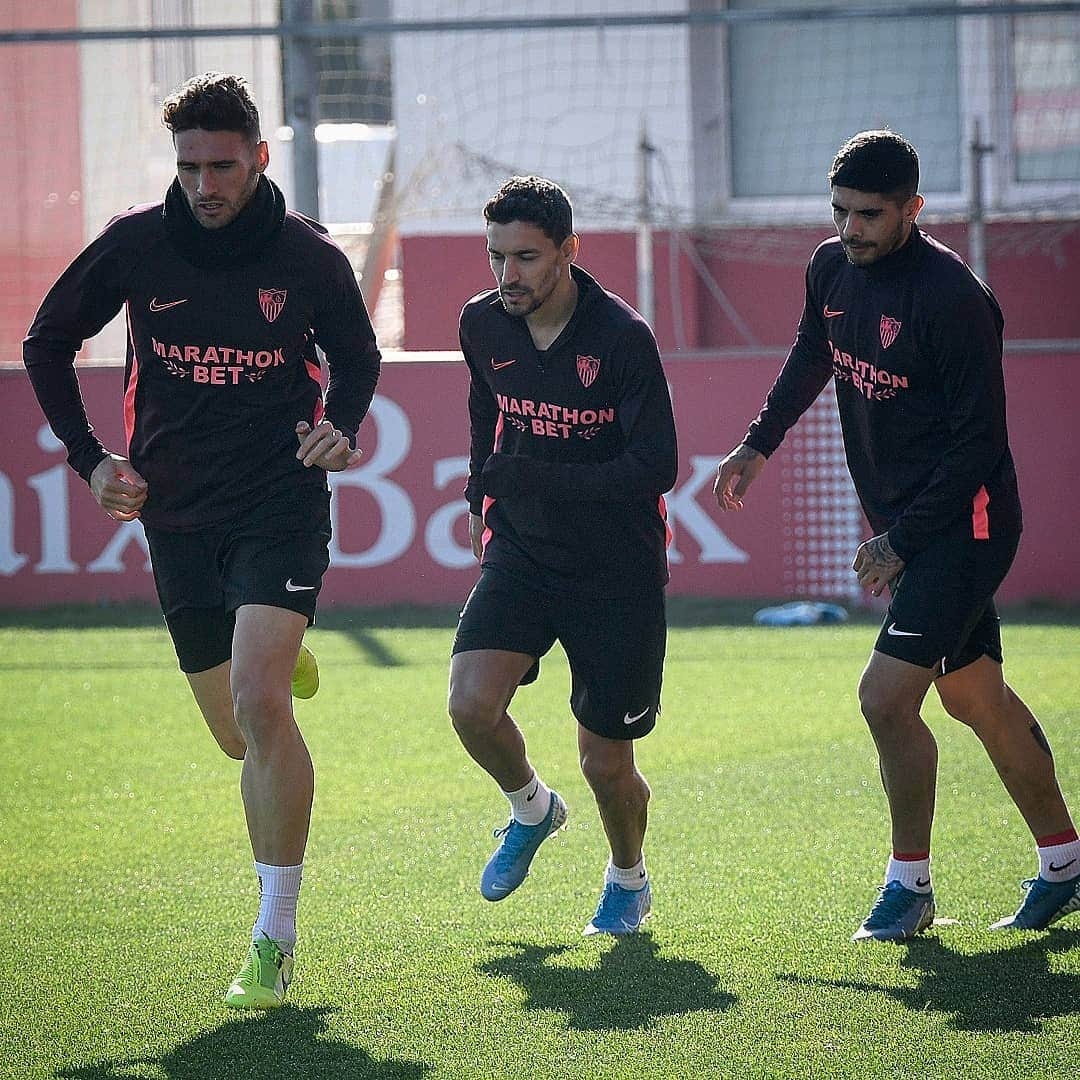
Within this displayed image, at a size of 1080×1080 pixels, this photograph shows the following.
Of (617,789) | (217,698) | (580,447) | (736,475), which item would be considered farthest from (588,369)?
(217,698)

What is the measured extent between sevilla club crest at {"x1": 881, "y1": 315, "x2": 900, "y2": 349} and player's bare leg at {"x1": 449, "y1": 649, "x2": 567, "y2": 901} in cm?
128

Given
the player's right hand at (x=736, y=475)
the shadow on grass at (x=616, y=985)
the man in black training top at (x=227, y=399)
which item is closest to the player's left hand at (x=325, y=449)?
the man in black training top at (x=227, y=399)

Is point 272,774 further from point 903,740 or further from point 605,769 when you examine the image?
point 903,740

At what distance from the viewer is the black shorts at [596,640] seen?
4.49m

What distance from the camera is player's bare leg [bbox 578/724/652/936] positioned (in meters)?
4.54

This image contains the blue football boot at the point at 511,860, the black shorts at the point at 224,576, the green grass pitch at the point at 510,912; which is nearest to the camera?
the green grass pitch at the point at 510,912

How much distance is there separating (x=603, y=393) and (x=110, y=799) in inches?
115

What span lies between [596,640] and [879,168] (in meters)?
1.44

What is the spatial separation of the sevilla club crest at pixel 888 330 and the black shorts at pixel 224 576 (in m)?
1.54

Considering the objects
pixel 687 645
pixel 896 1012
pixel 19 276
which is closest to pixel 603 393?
pixel 896 1012

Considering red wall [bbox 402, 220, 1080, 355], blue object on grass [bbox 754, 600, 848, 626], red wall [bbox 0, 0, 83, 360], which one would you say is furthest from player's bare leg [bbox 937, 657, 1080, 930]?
red wall [bbox 0, 0, 83, 360]

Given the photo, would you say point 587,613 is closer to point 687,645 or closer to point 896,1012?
point 896,1012

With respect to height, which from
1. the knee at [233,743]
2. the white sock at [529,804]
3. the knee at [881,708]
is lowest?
the white sock at [529,804]

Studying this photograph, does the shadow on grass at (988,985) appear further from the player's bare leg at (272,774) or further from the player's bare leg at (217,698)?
the player's bare leg at (217,698)
